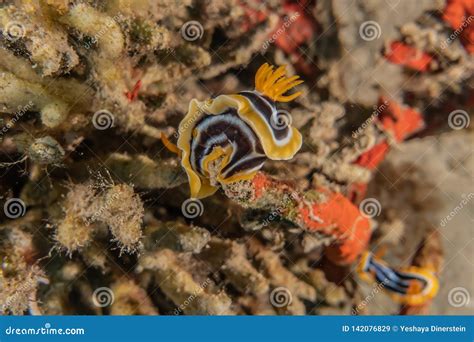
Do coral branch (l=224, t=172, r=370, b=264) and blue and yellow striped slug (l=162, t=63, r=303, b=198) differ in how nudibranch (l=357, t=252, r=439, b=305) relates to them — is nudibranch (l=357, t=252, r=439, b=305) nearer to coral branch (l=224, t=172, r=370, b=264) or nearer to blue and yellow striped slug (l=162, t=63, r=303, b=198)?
coral branch (l=224, t=172, r=370, b=264)

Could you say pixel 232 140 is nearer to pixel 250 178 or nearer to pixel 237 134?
pixel 237 134

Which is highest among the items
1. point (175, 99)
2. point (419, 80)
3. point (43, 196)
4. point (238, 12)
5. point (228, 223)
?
point (419, 80)

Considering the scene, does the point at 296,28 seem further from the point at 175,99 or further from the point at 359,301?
the point at 359,301

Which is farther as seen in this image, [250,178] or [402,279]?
[402,279]

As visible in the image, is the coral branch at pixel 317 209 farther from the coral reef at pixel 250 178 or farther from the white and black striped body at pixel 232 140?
the white and black striped body at pixel 232 140

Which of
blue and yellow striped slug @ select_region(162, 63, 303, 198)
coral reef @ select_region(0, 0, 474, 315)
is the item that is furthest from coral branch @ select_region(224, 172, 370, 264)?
blue and yellow striped slug @ select_region(162, 63, 303, 198)

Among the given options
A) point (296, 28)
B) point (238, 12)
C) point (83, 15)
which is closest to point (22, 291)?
point (83, 15)

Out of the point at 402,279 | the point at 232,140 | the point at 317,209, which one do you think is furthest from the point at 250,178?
the point at 402,279
